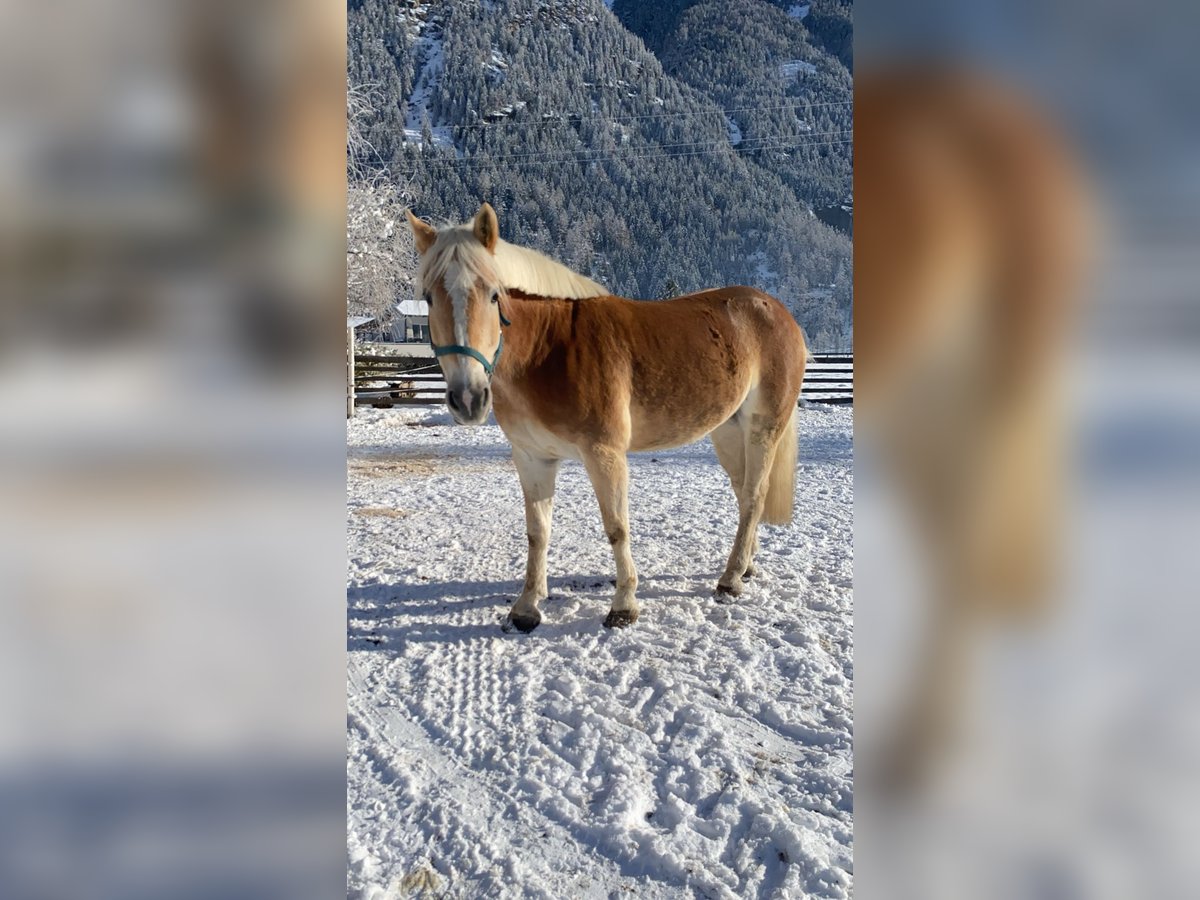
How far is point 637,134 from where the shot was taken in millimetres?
50062

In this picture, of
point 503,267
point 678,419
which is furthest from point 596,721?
point 503,267

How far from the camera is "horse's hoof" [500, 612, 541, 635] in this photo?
7.42ft

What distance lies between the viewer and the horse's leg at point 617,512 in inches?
87.0

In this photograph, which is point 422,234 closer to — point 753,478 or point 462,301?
point 462,301

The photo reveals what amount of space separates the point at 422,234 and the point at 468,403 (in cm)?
52

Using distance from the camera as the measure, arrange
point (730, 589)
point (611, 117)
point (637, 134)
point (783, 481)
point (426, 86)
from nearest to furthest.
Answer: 1. point (730, 589)
2. point (783, 481)
3. point (637, 134)
4. point (426, 86)
5. point (611, 117)

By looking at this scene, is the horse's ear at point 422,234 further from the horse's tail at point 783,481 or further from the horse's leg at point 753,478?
the horse's tail at point 783,481

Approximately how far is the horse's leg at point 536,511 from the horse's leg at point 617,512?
8.2 inches

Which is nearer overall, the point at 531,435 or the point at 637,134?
the point at 531,435
